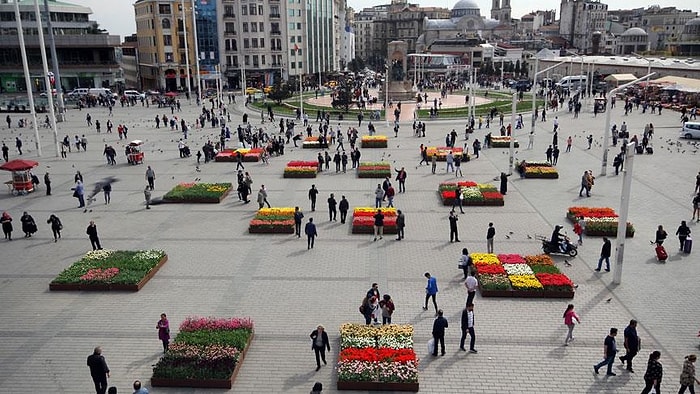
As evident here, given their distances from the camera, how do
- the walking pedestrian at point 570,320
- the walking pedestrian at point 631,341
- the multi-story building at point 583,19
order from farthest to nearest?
the multi-story building at point 583,19
the walking pedestrian at point 570,320
the walking pedestrian at point 631,341

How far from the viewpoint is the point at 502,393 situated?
11.8 meters

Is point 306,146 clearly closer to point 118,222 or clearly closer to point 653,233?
point 118,222

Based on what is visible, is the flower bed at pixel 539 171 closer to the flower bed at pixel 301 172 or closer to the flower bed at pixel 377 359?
the flower bed at pixel 301 172

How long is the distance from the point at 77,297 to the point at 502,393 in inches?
466

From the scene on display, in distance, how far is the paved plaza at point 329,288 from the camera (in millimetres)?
12672

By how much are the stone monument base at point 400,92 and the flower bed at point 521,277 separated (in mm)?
A: 51196

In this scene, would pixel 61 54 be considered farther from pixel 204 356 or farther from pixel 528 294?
pixel 528 294

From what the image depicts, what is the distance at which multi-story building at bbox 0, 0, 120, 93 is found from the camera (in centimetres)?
7562

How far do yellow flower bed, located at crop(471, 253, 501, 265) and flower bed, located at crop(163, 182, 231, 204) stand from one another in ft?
41.2

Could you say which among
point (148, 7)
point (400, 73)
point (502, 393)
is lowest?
point (502, 393)

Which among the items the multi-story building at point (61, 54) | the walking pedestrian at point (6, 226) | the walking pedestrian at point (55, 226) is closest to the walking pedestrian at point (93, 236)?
the walking pedestrian at point (55, 226)

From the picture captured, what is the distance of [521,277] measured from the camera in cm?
1652

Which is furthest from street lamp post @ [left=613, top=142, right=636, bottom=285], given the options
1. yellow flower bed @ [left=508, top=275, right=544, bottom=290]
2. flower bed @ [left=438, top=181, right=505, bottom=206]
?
flower bed @ [left=438, top=181, right=505, bottom=206]

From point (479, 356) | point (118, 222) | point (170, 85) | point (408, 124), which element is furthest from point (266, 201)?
point (170, 85)
